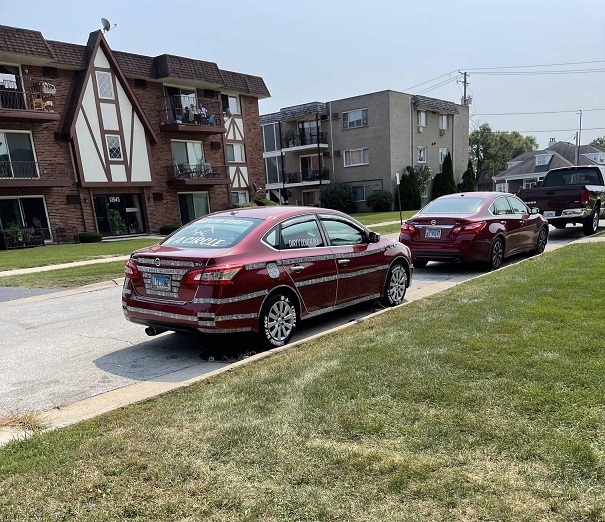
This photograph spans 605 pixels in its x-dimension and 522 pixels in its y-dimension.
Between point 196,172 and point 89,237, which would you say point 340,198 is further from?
point 89,237

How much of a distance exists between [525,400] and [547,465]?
78 centimetres

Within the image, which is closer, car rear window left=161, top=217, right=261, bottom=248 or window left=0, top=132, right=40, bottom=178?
car rear window left=161, top=217, right=261, bottom=248

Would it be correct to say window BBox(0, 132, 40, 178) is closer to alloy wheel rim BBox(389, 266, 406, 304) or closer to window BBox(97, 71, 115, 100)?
window BBox(97, 71, 115, 100)

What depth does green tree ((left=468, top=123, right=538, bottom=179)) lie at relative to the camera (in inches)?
3147

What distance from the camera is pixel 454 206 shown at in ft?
35.5

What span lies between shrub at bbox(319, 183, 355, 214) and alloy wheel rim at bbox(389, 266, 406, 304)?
33885mm

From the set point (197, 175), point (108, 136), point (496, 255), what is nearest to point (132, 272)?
point (496, 255)

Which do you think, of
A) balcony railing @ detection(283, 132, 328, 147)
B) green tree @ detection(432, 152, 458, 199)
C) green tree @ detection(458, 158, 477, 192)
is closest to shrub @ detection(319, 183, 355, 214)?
balcony railing @ detection(283, 132, 328, 147)

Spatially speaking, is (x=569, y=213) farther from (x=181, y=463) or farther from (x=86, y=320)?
(x=181, y=463)

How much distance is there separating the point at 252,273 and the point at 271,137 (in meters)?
43.0

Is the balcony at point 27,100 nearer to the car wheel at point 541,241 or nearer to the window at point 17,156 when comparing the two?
the window at point 17,156

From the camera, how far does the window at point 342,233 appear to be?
6.79 metres

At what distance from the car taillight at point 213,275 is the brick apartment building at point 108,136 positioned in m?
21.7

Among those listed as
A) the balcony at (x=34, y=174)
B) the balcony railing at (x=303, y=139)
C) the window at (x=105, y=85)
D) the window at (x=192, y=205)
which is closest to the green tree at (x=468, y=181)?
the balcony railing at (x=303, y=139)
